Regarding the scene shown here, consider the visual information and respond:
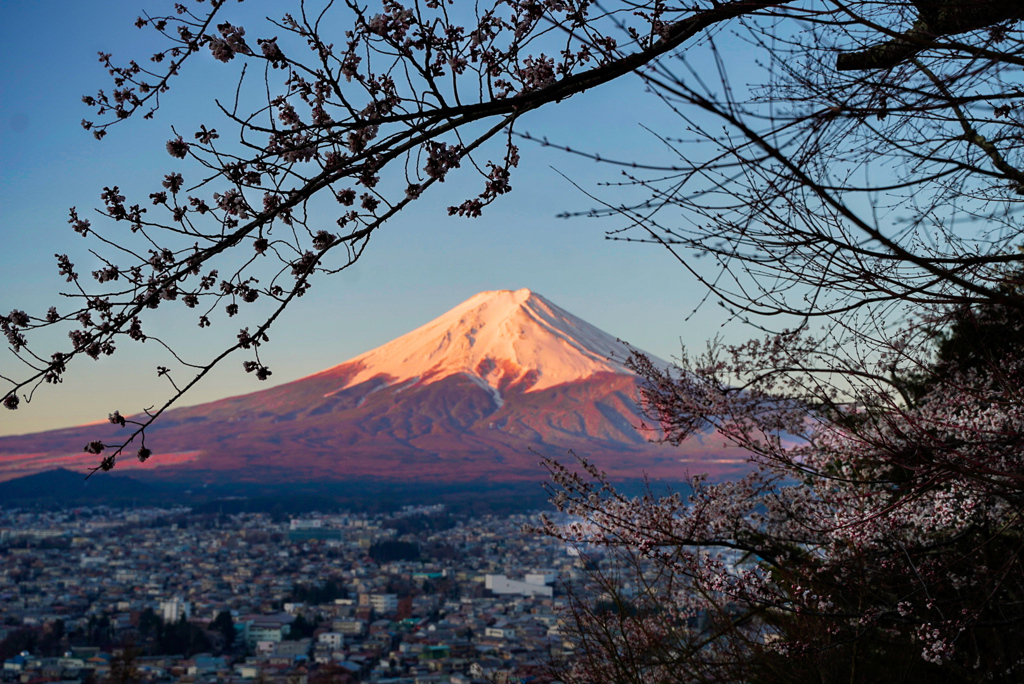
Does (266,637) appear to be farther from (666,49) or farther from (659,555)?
(666,49)

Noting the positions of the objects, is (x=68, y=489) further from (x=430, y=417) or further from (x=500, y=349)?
(x=500, y=349)

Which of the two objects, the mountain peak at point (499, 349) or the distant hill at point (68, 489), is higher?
the mountain peak at point (499, 349)

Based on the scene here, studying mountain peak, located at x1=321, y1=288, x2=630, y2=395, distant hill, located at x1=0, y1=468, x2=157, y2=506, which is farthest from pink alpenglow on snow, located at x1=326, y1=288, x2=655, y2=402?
distant hill, located at x1=0, y1=468, x2=157, y2=506

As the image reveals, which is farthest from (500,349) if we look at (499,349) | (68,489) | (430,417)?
(68,489)

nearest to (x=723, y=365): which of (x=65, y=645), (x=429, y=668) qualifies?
(x=429, y=668)

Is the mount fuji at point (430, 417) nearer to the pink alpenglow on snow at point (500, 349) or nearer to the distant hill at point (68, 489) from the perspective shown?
the pink alpenglow on snow at point (500, 349)

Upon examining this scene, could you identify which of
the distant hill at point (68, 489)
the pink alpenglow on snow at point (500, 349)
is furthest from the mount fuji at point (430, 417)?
the distant hill at point (68, 489)

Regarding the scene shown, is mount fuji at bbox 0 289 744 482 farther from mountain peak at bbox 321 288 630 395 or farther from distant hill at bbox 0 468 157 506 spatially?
distant hill at bbox 0 468 157 506
